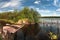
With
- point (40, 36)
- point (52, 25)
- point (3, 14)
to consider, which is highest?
point (3, 14)

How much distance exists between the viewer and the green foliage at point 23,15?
63.6 inches

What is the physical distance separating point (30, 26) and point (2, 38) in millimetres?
363

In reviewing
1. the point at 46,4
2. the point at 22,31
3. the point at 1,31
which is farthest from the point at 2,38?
the point at 46,4

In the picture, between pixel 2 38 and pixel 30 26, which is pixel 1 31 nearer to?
pixel 2 38

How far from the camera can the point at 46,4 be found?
1.63 meters

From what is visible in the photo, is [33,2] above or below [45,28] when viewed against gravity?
above

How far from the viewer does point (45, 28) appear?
1.59 metres

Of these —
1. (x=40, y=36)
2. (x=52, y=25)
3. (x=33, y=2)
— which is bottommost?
(x=40, y=36)

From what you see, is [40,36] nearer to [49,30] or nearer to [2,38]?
[49,30]

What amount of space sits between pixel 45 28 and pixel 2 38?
1.72 ft

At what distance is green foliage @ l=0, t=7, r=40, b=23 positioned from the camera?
1616 mm

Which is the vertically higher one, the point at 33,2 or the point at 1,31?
the point at 33,2

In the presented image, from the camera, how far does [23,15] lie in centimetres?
162

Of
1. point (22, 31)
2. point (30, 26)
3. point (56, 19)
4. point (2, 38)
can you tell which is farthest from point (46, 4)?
point (2, 38)
